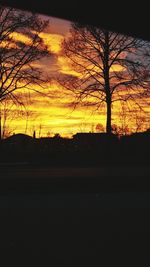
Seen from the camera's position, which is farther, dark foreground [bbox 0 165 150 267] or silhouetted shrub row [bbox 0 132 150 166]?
silhouetted shrub row [bbox 0 132 150 166]

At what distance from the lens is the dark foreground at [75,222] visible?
24.9 feet

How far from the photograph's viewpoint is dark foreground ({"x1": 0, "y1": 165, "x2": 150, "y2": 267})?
7.59 m

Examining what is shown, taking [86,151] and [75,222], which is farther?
[86,151]

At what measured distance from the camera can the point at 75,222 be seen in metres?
10.5

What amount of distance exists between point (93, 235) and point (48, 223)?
1.56 metres

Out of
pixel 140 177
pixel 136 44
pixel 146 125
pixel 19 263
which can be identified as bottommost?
pixel 19 263

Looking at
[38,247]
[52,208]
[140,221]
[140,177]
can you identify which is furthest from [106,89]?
[38,247]

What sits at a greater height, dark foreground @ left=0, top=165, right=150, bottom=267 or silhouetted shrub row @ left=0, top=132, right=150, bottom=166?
silhouetted shrub row @ left=0, top=132, right=150, bottom=166

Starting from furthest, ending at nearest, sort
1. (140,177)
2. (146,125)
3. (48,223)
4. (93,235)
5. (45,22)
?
(146,125), (45,22), (140,177), (48,223), (93,235)

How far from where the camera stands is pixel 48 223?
10492mm

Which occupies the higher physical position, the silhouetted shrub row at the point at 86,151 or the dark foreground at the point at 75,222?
the silhouetted shrub row at the point at 86,151

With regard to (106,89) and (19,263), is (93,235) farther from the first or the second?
(106,89)

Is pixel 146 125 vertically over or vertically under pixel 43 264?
over

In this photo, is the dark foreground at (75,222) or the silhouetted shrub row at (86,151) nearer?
the dark foreground at (75,222)
